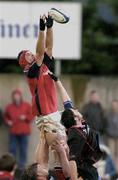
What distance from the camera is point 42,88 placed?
996 centimetres

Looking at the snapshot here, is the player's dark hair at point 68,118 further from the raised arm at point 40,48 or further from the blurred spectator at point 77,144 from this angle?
the raised arm at point 40,48

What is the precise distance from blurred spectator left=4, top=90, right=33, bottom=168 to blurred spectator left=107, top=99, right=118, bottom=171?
1677 millimetres

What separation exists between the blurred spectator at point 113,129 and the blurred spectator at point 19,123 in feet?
5.50

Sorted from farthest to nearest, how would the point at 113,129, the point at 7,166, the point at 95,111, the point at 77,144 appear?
the point at 113,129 < the point at 95,111 < the point at 7,166 < the point at 77,144

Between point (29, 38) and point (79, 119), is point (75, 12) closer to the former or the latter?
point (29, 38)

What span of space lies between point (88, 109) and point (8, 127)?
6.22 ft

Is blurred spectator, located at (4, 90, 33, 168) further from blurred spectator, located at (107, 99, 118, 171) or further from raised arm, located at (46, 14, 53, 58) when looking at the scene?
raised arm, located at (46, 14, 53, 58)

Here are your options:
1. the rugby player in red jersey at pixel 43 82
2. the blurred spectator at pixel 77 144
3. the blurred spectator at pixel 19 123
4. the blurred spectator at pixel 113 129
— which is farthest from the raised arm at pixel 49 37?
the blurred spectator at pixel 113 129

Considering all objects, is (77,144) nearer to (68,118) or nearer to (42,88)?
(68,118)

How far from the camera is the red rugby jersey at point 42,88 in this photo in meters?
9.94

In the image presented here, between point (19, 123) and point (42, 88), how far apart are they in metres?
9.74

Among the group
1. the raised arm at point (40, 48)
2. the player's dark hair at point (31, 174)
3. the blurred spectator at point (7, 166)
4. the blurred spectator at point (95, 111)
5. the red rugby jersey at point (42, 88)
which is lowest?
the blurred spectator at point (95, 111)

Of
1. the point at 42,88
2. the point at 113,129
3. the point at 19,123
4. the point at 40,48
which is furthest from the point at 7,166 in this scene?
the point at 113,129

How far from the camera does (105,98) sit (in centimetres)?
2105
